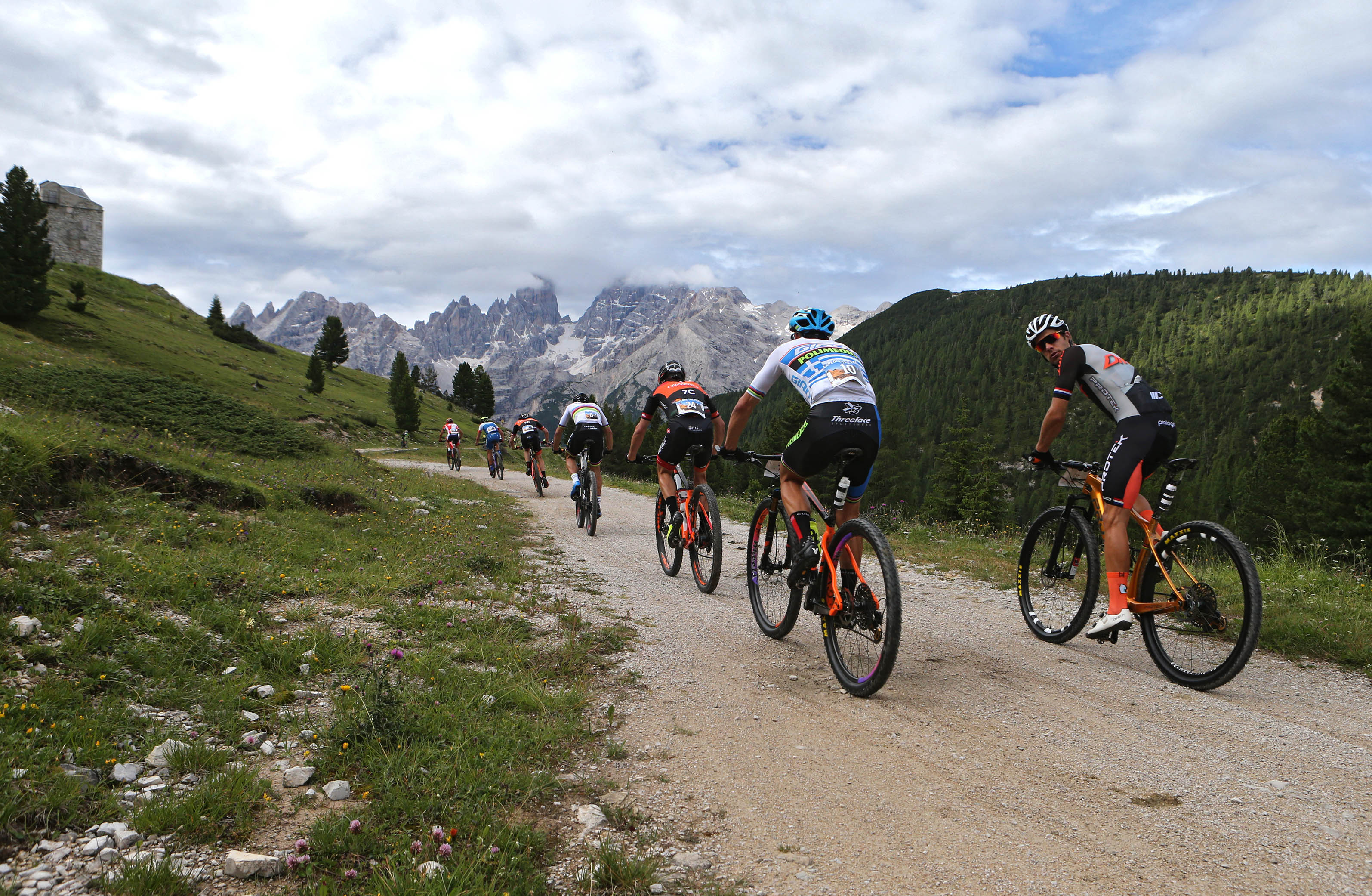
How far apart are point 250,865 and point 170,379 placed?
60.8ft

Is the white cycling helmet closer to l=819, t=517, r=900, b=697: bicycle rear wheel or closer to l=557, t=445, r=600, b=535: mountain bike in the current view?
l=819, t=517, r=900, b=697: bicycle rear wheel

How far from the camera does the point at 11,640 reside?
410 cm

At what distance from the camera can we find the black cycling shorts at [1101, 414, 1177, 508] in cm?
565

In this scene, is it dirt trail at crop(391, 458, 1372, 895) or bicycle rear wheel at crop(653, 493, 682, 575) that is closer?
dirt trail at crop(391, 458, 1372, 895)

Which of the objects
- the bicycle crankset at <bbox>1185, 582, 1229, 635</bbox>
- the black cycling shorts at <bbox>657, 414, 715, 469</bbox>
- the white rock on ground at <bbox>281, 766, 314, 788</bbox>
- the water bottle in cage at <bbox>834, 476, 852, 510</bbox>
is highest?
the black cycling shorts at <bbox>657, 414, 715, 469</bbox>

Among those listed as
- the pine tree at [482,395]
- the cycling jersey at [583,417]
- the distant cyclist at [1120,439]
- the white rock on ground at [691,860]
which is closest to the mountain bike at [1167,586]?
the distant cyclist at [1120,439]

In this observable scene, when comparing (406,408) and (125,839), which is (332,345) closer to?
(406,408)

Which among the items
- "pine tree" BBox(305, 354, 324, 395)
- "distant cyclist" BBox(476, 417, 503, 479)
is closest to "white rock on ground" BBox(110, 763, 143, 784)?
"distant cyclist" BBox(476, 417, 503, 479)

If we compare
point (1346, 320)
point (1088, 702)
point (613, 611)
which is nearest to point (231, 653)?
point (613, 611)

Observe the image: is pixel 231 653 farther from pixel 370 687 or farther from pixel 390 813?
pixel 390 813

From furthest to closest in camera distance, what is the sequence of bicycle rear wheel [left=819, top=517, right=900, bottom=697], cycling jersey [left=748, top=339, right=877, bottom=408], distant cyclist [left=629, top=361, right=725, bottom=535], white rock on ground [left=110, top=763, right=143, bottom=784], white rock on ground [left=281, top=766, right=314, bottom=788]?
1. distant cyclist [left=629, top=361, right=725, bottom=535]
2. cycling jersey [left=748, top=339, right=877, bottom=408]
3. bicycle rear wheel [left=819, top=517, right=900, bottom=697]
4. white rock on ground [left=281, top=766, right=314, bottom=788]
5. white rock on ground [left=110, top=763, right=143, bottom=784]

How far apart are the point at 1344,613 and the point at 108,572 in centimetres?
1110

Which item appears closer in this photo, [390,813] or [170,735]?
[390,813]

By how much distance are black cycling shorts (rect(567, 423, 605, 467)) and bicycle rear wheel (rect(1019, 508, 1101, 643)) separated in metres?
8.72
